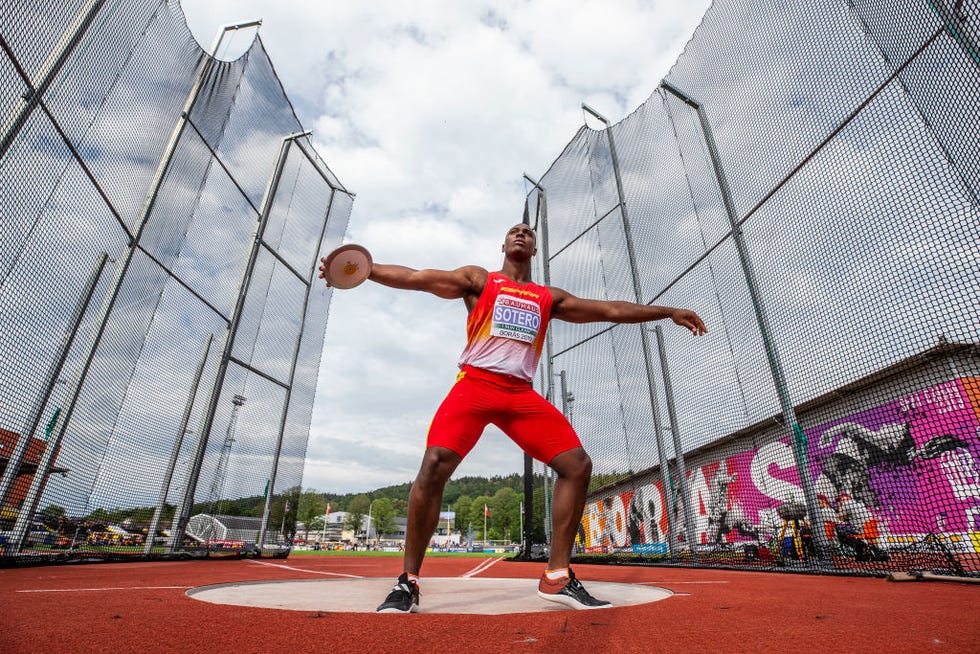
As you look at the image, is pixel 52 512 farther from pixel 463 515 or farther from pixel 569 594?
pixel 463 515

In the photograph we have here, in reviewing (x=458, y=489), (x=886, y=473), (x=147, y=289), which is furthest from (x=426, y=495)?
(x=458, y=489)

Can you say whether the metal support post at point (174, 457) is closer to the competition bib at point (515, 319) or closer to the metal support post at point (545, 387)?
the metal support post at point (545, 387)

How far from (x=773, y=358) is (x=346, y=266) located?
14.1 feet

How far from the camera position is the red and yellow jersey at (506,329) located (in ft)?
8.00

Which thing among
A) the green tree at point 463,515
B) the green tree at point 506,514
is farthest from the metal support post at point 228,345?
the green tree at point 463,515

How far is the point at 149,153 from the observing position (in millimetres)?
5023

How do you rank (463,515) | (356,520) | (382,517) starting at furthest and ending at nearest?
(463,515) → (382,517) → (356,520)

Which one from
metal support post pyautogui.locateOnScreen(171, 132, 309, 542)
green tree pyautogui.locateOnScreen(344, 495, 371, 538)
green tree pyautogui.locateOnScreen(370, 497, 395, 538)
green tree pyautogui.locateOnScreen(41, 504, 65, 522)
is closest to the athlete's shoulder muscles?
green tree pyautogui.locateOnScreen(41, 504, 65, 522)

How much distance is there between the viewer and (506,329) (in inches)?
98.1

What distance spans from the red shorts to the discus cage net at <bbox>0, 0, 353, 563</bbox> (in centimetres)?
338

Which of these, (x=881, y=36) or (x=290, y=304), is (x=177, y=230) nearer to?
(x=290, y=304)

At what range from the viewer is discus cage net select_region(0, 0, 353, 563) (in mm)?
3611

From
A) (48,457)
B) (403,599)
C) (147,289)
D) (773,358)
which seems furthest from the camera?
(147,289)

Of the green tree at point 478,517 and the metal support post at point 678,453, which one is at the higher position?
the green tree at point 478,517
